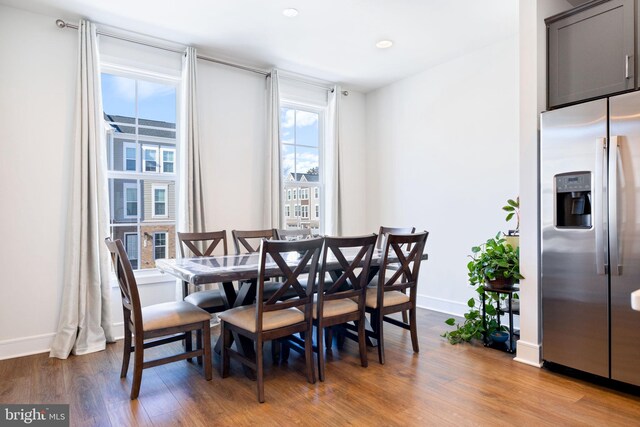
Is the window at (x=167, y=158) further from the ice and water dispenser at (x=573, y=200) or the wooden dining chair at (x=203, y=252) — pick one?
the ice and water dispenser at (x=573, y=200)

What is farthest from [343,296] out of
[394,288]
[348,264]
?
[394,288]

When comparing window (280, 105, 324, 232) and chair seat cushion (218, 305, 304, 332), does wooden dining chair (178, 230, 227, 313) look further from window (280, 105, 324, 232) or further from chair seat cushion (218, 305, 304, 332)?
window (280, 105, 324, 232)


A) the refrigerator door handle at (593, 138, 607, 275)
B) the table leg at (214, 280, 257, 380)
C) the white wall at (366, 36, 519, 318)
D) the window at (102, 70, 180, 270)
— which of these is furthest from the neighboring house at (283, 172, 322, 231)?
the refrigerator door handle at (593, 138, 607, 275)

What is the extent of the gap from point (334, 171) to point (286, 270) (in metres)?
2.86

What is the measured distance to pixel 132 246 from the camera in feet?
12.7

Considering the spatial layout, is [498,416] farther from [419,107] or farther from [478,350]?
[419,107]

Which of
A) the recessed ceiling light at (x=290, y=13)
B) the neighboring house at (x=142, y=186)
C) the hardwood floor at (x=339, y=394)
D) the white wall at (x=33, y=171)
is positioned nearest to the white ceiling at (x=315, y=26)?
the recessed ceiling light at (x=290, y=13)

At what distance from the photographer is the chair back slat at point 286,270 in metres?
2.35

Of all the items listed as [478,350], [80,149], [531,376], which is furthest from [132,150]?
[531,376]

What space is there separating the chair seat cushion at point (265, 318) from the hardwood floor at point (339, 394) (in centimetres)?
43

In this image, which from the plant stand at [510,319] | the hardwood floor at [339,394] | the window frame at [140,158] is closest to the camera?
the hardwood floor at [339,394]

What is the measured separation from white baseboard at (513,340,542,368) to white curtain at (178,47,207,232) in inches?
121

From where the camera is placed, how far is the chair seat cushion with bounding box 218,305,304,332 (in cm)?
248

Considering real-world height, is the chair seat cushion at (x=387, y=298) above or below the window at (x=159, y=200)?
below
